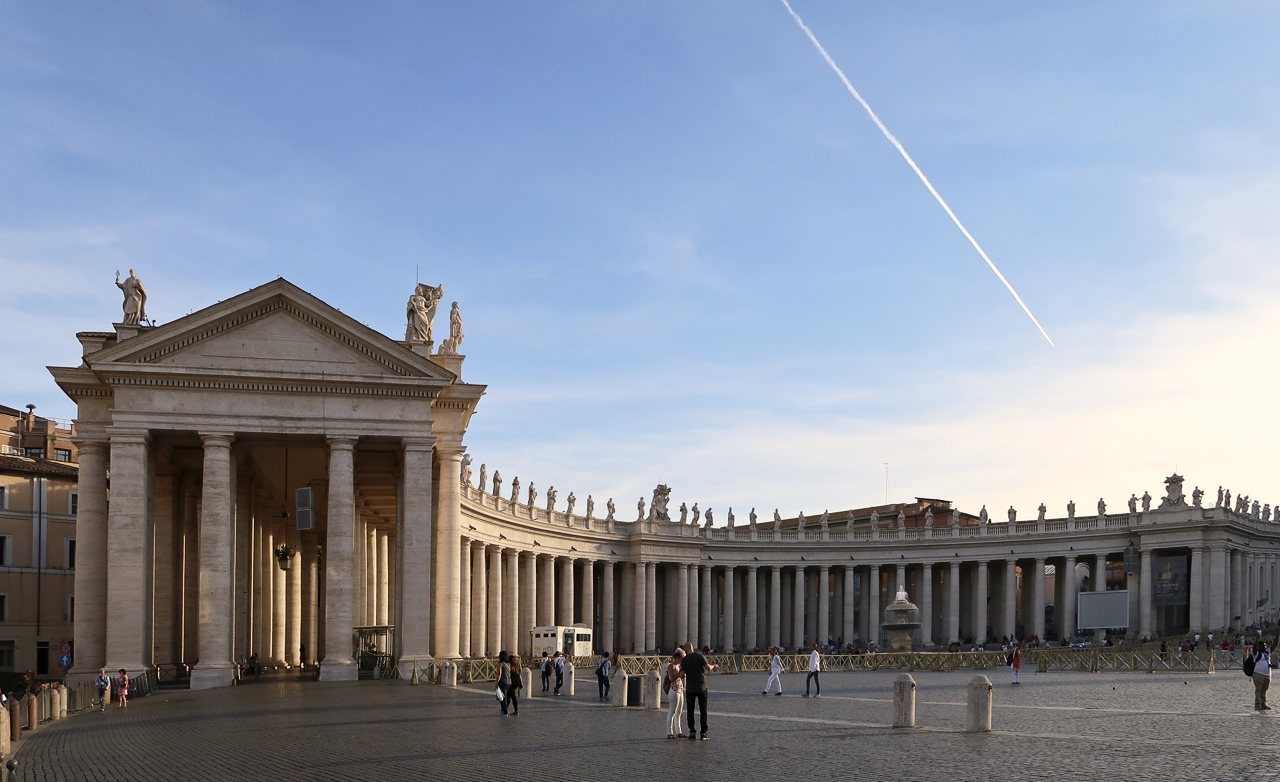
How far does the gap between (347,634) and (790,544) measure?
59134 mm

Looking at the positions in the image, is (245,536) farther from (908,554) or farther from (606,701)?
(908,554)

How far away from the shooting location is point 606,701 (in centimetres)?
3947

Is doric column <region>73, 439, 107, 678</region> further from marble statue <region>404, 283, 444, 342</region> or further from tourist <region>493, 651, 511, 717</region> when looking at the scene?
tourist <region>493, 651, 511, 717</region>

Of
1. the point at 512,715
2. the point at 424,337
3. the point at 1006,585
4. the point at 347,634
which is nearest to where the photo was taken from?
the point at 512,715

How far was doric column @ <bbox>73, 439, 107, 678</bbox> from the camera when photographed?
160 ft

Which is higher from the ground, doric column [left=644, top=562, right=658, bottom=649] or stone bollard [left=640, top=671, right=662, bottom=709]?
stone bollard [left=640, top=671, right=662, bottom=709]

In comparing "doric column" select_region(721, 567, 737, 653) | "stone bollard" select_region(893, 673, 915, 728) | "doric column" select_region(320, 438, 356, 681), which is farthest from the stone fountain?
"stone bollard" select_region(893, 673, 915, 728)

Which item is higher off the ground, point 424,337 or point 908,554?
point 424,337

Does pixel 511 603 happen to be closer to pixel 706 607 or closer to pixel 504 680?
pixel 706 607

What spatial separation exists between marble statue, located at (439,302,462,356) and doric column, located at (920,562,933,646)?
57.2 meters

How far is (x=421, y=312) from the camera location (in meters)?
55.1

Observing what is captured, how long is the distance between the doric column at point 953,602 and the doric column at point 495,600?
3965 centimetres

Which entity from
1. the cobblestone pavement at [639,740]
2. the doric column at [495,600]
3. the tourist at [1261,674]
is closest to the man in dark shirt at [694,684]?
the cobblestone pavement at [639,740]

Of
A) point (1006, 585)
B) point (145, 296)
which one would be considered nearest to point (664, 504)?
point (1006, 585)
